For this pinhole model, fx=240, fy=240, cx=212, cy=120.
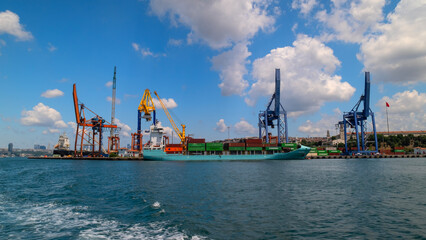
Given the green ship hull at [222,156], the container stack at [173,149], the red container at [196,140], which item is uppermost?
the red container at [196,140]

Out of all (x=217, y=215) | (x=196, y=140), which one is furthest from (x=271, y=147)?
(x=217, y=215)

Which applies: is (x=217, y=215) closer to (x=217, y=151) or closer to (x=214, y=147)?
(x=214, y=147)

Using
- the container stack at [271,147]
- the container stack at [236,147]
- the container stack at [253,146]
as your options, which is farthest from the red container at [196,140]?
the container stack at [271,147]

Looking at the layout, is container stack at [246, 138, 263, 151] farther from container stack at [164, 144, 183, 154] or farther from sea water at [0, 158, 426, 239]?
sea water at [0, 158, 426, 239]

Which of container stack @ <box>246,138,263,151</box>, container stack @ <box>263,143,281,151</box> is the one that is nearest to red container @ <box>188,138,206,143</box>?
container stack @ <box>246,138,263,151</box>

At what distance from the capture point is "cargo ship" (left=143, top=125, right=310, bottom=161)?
8769 cm

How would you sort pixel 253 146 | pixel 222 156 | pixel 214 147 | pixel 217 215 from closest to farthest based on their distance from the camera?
pixel 217 215
pixel 222 156
pixel 214 147
pixel 253 146

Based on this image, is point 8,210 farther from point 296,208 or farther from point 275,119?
point 275,119

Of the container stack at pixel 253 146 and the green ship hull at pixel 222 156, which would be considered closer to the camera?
the green ship hull at pixel 222 156

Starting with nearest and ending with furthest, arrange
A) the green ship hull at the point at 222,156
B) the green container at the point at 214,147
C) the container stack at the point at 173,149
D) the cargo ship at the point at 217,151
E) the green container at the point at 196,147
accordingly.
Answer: the green ship hull at the point at 222,156 < the cargo ship at the point at 217,151 < the green container at the point at 214,147 < the green container at the point at 196,147 < the container stack at the point at 173,149

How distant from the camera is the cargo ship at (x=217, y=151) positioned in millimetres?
87688

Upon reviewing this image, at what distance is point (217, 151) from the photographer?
297ft

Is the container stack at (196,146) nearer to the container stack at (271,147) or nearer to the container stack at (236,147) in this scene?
the container stack at (236,147)

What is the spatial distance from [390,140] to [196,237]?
187451mm
